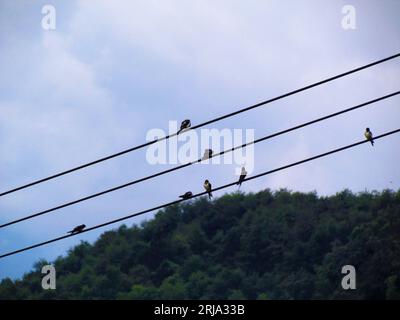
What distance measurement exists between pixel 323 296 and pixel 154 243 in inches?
911

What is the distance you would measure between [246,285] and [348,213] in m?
10.8

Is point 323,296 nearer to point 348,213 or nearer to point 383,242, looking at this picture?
point 383,242

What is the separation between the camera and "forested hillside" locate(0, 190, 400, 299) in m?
78.4

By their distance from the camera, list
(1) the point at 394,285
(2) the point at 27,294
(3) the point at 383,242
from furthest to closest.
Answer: (2) the point at 27,294, (3) the point at 383,242, (1) the point at 394,285

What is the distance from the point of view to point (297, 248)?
89188mm

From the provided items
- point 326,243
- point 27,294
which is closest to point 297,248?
point 326,243

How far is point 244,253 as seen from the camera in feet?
301

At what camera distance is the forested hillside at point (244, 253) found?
257 feet
